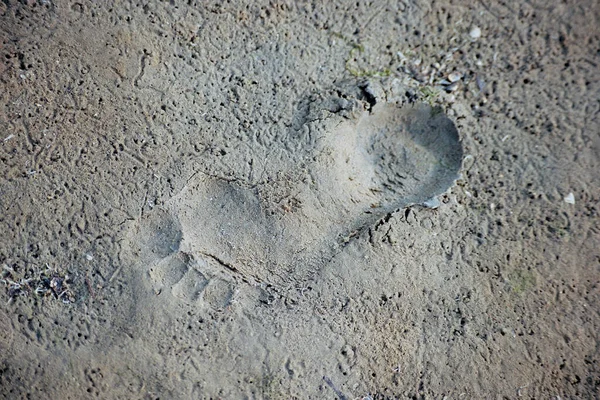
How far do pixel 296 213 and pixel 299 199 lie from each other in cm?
5

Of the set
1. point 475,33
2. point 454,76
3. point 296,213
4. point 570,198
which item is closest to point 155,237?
point 296,213

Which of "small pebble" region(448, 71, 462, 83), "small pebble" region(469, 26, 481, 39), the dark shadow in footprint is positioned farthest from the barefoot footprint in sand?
"small pebble" region(469, 26, 481, 39)

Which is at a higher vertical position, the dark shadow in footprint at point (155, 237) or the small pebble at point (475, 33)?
the small pebble at point (475, 33)

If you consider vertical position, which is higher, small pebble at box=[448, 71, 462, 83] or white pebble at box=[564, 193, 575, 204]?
small pebble at box=[448, 71, 462, 83]

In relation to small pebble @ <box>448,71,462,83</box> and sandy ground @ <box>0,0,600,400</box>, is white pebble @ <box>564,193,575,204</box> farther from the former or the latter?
small pebble @ <box>448,71,462,83</box>

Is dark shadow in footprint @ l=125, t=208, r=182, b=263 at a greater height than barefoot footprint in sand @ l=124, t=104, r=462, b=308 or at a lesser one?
lesser

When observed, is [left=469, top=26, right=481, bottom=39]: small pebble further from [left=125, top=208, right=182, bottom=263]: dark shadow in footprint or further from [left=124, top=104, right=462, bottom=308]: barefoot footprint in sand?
[left=125, top=208, right=182, bottom=263]: dark shadow in footprint

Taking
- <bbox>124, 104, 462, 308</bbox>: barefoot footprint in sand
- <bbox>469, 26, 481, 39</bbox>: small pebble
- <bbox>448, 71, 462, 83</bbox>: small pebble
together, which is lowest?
<bbox>124, 104, 462, 308</bbox>: barefoot footprint in sand

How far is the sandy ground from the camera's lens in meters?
1.66

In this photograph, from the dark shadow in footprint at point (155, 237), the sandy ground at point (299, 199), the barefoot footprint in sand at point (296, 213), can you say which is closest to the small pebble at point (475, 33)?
the sandy ground at point (299, 199)

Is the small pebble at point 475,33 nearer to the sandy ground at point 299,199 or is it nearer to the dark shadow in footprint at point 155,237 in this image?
the sandy ground at point 299,199

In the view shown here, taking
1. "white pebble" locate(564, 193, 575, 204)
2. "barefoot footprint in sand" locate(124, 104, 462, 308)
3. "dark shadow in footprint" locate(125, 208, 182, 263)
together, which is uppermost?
"white pebble" locate(564, 193, 575, 204)

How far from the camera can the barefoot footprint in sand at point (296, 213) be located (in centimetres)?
169

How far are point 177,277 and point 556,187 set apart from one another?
4.62 feet
